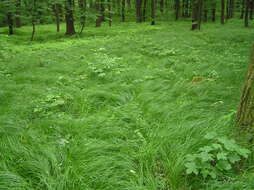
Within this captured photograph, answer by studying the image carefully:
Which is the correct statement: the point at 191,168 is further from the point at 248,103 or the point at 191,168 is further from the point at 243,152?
the point at 248,103

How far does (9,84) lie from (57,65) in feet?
6.15

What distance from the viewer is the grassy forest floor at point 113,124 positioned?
2010 mm

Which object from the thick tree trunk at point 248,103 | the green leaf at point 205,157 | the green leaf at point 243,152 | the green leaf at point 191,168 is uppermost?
the thick tree trunk at point 248,103

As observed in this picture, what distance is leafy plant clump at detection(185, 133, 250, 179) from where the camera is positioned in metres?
1.95

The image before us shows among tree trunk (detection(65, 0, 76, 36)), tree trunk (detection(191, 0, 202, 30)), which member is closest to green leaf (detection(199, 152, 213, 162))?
tree trunk (detection(191, 0, 202, 30))

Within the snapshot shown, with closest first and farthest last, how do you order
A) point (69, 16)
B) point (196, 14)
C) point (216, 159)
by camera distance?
point (216, 159) < point (69, 16) < point (196, 14)

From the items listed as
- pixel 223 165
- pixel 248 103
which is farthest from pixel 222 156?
pixel 248 103

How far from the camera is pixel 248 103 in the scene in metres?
2.27

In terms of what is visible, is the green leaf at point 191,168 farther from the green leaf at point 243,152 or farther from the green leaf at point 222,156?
the green leaf at point 243,152

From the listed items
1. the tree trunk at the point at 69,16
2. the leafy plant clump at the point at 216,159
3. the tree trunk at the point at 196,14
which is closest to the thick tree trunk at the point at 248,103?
the leafy plant clump at the point at 216,159

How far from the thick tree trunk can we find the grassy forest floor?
0.57 ft

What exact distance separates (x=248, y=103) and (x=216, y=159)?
29.5 inches

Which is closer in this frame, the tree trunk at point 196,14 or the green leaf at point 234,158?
the green leaf at point 234,158

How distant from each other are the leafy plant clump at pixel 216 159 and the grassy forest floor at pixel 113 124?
0.10 metres
